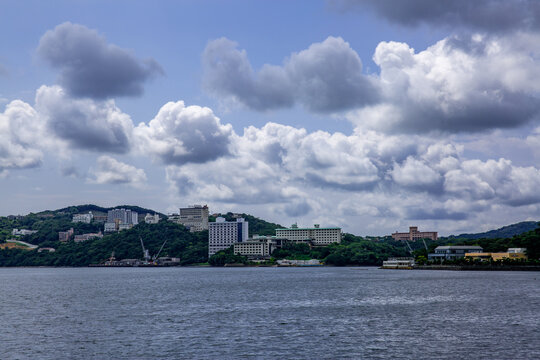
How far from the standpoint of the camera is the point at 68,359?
149 ft

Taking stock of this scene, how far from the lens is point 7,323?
67000 mm

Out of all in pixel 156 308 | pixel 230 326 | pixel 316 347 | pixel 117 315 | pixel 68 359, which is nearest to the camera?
pixel 68 359

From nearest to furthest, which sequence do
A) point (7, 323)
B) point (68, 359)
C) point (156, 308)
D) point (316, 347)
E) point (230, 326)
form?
point (68, 359), point (316, 347), point (230, 326), point (7, 323), point (156, 308)

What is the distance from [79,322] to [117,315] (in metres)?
7.01

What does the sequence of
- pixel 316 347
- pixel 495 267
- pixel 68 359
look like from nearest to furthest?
pixel 68 359
pixel 316 347
pixel 495 267

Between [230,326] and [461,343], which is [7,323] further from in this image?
[461,343]

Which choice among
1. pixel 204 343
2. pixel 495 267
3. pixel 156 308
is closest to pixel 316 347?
pixel 204 343

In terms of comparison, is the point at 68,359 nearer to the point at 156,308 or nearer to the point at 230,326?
the point at 230,326

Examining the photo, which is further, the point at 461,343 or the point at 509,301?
the point at 509,301

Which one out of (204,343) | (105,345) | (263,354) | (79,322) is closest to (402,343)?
(263,354)

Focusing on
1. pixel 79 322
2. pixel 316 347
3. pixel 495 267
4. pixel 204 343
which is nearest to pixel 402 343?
pixel 316 347

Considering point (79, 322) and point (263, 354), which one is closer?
point (263, 354)

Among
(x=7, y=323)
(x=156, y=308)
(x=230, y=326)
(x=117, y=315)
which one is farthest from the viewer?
(x=156, y=308)

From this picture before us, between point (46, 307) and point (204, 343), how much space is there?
46.1 meters
